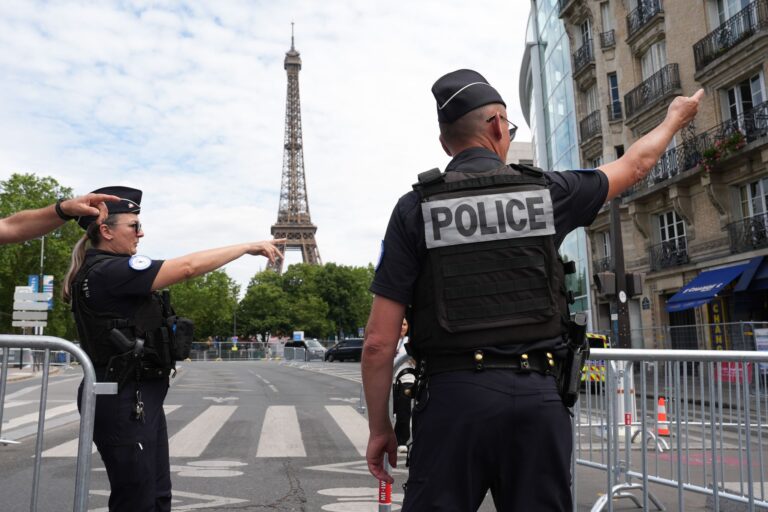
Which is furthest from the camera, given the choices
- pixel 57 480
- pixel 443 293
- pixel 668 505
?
pixel 57 480

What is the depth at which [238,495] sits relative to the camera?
19.2 ft

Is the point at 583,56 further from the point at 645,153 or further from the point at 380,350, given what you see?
the point at 380,350

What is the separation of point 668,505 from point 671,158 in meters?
20.5

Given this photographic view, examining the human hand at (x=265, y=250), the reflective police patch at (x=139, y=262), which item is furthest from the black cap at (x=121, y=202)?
the human hand at (x=265, y=250)

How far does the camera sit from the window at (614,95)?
28.1 meters

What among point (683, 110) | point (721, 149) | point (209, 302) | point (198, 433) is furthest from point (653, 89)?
point (209, 302)

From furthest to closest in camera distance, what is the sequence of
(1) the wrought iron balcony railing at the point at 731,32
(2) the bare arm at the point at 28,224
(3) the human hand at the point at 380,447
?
(1) the wrought iron balcony railing at the point at 731,32, (2) the bare arm at the point at 28,224, (3) the human hand at the point at 380,447

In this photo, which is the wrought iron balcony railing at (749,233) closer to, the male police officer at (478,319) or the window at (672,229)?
the window at (672,229)

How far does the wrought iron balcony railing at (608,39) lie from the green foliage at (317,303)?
188ft

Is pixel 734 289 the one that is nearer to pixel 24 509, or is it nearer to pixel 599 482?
pixel 599 482

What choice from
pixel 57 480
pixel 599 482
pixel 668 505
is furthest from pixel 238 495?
pixel 668 505

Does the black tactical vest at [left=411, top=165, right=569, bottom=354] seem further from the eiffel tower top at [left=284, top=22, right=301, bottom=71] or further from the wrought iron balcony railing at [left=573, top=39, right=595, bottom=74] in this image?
the eiffel tower top at [left=284, top=22, right=301, bottom=71]

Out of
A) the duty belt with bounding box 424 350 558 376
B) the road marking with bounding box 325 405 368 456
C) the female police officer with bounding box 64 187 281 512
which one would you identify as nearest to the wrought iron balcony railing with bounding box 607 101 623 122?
the road marking with bounding box 325 405 368 456

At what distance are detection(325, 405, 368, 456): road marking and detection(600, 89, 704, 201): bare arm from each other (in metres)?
6.24
